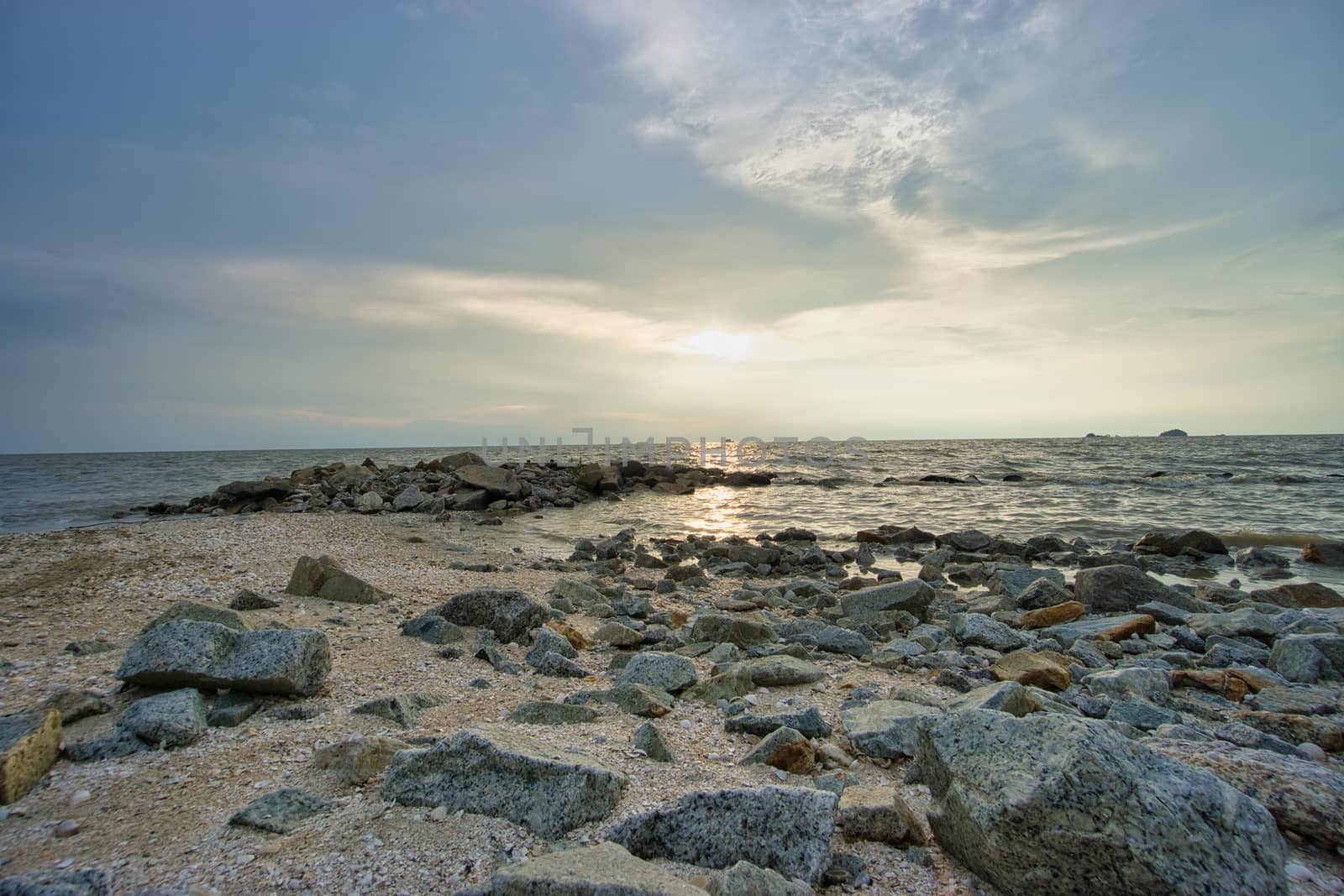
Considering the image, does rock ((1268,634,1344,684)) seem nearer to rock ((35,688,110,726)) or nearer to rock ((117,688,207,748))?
rock ((117,688,207,748))

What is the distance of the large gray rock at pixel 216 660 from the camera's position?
129 inches

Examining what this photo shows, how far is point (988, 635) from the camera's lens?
18.7 ft

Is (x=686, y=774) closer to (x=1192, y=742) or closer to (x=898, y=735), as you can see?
(x=898, y=735)

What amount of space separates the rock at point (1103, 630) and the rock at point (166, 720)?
6.27 metres

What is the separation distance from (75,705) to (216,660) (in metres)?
0.58

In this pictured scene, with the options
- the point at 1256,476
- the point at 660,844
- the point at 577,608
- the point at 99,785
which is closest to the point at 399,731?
the point at 99,785

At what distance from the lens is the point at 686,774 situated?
2908mm

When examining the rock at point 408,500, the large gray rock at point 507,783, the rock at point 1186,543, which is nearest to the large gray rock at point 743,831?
the large gray rock at point 507,783

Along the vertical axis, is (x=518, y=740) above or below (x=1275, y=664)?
above

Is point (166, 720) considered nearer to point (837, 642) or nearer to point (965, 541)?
point (837, 642)

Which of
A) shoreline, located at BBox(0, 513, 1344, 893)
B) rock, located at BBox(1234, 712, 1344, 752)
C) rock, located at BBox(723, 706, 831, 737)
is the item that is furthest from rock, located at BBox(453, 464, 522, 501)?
rock, located at BBox(1234, 712, 1344, 752)

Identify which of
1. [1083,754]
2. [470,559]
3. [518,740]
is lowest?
[470,559]

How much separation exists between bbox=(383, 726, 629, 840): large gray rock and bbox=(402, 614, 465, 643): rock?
8.38 feet

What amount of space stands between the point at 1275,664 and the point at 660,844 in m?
5.40
